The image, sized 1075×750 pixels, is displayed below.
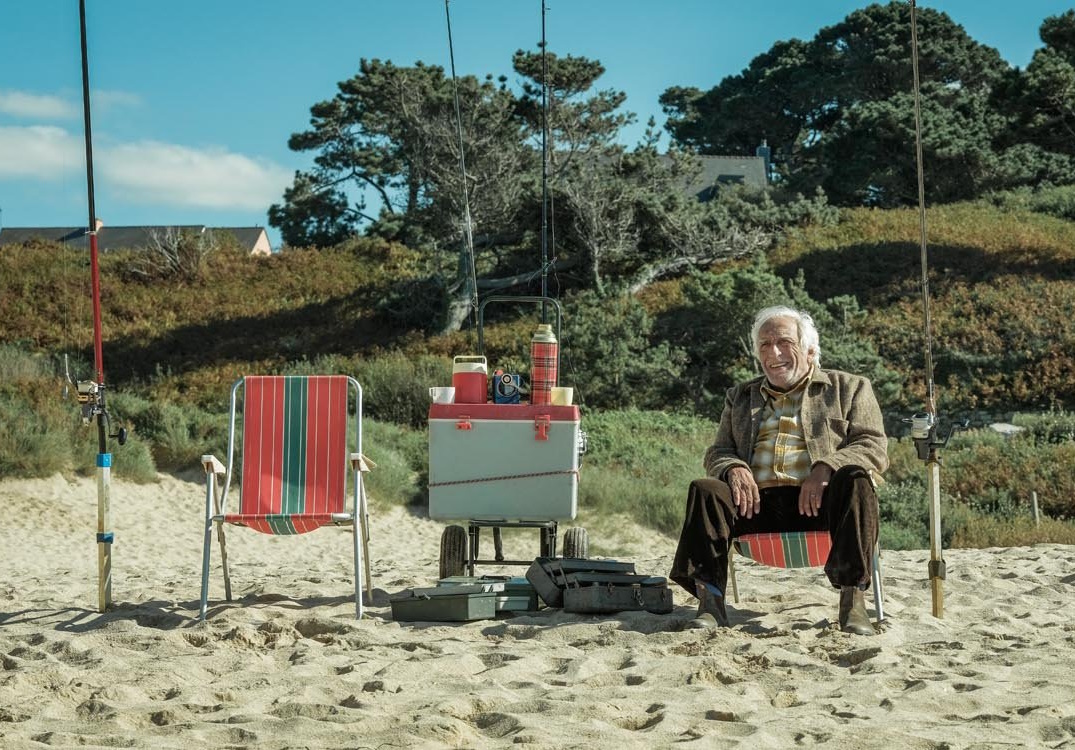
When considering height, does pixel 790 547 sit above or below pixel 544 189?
below

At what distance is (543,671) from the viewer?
398cm

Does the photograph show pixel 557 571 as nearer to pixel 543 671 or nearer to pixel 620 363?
pixel 543 671

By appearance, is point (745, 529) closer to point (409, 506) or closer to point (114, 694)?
point (114, 694)

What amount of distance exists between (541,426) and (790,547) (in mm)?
1324

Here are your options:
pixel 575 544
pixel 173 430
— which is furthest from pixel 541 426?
pixel 173 430

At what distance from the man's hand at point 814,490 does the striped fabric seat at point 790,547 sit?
3.7 inches

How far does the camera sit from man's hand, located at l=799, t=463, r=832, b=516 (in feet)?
14.9

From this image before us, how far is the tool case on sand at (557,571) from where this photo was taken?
5148 millimetres

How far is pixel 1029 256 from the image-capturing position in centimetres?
2036

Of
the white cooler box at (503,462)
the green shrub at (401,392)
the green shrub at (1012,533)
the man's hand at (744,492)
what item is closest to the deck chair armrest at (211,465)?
the white cooler box at (503,462)

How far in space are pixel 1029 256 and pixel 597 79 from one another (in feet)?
32.6

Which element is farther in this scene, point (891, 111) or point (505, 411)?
point (891, 111)

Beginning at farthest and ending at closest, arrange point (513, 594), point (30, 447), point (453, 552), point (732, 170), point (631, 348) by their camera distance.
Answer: point (732, 170) → point (631, 348) → point (30, 447) → point (453, 552) → point (513, 594)

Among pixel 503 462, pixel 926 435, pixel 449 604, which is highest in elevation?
pixel 926 435
